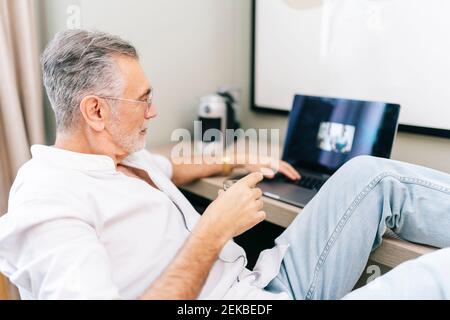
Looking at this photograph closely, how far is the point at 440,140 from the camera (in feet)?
4.79

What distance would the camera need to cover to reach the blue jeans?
102 centimetres

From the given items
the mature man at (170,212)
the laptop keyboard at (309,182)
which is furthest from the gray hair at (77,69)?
the laptop keyboard at (309,182)

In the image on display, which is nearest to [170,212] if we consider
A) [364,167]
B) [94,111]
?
[94,111]

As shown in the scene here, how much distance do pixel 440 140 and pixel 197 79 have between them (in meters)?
1.08

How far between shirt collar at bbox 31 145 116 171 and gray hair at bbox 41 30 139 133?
0.26 ft

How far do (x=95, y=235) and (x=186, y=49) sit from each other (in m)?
1.24

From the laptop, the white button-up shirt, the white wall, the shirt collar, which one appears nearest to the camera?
the white button-up shirt

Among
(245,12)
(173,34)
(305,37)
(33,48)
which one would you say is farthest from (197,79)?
(33,48)

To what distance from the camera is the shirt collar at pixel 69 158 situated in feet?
3.21

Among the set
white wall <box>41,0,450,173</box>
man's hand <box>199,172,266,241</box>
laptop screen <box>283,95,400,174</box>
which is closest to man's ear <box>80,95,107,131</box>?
man's hand <box>199,172,266,241</box>

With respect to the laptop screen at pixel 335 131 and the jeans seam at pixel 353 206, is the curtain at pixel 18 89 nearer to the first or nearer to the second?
the laptop screen at pixel 335 131

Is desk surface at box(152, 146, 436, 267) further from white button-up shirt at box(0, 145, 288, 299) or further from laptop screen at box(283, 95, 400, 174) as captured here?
laptop screen at box(283, 95, 400, 174)

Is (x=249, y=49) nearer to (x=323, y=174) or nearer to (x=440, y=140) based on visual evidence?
(x=323, y=174)

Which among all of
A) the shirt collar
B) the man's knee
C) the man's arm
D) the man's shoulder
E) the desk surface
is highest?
the shirt collar
